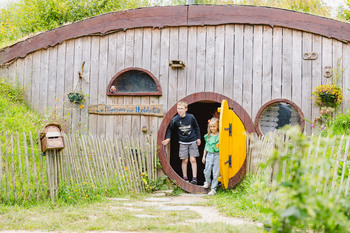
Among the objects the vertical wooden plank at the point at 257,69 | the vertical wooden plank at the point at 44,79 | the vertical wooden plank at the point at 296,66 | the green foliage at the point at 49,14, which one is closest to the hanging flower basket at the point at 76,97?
the vertical wooden plank at the point at 44,79

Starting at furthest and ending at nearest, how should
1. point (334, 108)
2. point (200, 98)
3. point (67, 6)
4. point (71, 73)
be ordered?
point (67, 6)
point (71, 73)
point (200, 98)
point (334, 108)

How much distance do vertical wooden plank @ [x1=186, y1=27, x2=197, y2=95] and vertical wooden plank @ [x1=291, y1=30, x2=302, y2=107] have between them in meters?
2.04

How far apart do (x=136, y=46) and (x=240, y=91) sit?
2.50 metres

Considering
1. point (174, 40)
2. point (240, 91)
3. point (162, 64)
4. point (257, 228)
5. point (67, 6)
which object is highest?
point (67, 6)

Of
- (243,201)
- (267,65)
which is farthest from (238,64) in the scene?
(243,201)

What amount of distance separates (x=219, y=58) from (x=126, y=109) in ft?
7.52

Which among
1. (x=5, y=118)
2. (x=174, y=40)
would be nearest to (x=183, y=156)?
(x=174, y=40)

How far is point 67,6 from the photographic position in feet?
45.4

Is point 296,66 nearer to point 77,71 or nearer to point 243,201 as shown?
point 243,201

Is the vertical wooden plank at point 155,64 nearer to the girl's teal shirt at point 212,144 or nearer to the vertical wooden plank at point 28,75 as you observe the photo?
the girl's teal shirt at point 212,144

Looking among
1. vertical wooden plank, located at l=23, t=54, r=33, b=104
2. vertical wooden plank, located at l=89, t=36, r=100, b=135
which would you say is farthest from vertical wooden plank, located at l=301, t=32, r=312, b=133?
vertical wooden plank, located at l=23, t=54, r=33, b=104

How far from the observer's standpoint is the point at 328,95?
24.0 feet

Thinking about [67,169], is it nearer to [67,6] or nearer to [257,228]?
[257,228]

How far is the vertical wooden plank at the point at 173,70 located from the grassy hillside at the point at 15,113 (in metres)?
2.91
